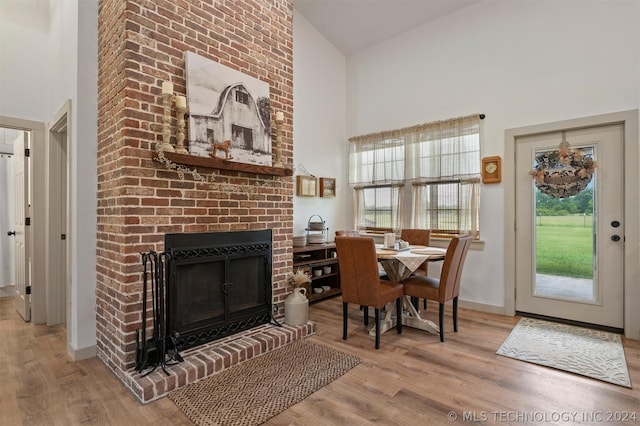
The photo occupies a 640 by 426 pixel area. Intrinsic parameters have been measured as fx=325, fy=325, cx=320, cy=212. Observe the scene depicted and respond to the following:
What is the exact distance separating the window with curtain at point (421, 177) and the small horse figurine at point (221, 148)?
2.83 metres

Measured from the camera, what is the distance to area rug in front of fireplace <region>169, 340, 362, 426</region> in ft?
6.27

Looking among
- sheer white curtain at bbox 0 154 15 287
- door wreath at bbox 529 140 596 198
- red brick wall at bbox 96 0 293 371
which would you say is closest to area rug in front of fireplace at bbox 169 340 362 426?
red brick wall at bbox 96 0 293 371

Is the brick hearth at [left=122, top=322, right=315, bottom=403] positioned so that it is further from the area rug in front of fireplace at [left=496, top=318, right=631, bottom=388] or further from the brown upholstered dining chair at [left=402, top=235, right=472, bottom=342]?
the area rug in front of fireplace at [left=496, top=318, right=631, bottom=388]

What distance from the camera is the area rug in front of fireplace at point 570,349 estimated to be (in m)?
2.44

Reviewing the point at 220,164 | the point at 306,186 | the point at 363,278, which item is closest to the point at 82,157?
the point at 220,164

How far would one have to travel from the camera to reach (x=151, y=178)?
2.35 metres

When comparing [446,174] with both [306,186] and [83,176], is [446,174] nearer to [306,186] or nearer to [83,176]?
[306,186]

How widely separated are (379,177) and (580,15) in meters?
2.84

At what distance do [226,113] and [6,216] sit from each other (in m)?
4.42

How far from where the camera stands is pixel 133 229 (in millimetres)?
2260

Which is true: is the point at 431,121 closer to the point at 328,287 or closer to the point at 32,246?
the point at 328,287

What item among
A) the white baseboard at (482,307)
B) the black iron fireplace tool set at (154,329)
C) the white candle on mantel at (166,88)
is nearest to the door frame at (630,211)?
the white baseboard at (482,307)

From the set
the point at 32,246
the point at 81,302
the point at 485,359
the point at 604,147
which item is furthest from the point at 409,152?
the point at 32,246

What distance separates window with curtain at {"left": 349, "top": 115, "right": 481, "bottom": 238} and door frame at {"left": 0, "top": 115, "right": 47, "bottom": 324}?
396 cm
